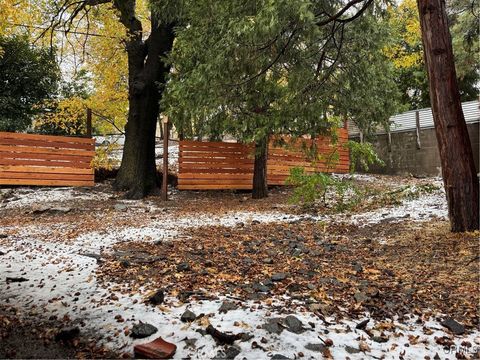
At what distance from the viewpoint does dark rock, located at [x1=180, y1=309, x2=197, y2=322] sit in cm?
264

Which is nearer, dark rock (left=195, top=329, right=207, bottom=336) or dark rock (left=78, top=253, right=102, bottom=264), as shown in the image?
dark rock (left=195, top=329, right=207, bottom=336)

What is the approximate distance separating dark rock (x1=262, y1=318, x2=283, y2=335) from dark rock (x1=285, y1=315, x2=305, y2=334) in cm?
5

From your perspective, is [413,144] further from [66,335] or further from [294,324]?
[66,335]

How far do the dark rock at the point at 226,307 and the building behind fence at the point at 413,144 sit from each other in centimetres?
1183

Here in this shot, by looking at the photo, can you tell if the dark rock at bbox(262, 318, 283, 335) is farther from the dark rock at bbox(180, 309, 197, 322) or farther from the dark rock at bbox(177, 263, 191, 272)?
the dark rock at bbox(177, 263, 191, 272)

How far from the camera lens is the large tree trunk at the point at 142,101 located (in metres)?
9.59

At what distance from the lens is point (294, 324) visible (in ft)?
8.36

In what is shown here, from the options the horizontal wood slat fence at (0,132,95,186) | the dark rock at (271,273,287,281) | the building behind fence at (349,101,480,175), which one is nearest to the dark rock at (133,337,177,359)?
the dark rock at (271,273,287,281)

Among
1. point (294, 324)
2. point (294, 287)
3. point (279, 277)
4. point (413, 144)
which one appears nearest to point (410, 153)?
point (413, 144)

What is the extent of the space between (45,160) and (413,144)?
1235cm

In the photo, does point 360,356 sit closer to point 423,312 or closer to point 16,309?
point 423,312

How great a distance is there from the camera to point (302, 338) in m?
2.40

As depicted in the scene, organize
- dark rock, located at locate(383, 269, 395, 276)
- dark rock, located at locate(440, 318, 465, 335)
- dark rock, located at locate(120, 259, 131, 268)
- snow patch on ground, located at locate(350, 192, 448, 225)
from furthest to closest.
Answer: snow patch on ground, located at locate(350, 192, 448, 225), dark rock, located at locate(120, 259, 131, 268), dark rock, located at locate(383, 269, 395, 276), dark rock, located at locate(440, 318, 465, 335)

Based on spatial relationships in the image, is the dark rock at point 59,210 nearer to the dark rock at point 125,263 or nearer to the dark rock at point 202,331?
the dark rock at point 125,263
